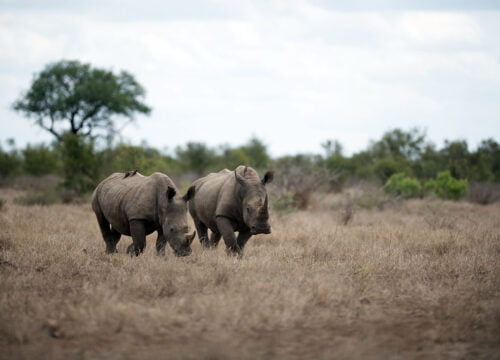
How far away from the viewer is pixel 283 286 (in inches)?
237

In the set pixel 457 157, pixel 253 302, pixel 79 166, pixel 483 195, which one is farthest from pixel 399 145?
pixel 253 302

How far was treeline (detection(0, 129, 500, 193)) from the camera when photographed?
64.1 feet

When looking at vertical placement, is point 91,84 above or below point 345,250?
above

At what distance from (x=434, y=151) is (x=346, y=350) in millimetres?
→ 37473

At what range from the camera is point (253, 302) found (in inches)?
205

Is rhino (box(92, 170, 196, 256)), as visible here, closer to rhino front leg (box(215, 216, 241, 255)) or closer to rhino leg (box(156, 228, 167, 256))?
rhino leg (box(156, 228, 167, 256))

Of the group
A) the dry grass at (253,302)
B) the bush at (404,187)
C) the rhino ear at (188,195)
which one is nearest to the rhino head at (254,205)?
the dry grass at (253,302)

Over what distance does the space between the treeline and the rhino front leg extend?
910 cm

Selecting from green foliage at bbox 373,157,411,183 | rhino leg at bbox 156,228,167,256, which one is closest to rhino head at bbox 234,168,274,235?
rhino leg at bbox 156,228,167,256

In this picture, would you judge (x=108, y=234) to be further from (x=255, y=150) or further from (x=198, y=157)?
(x=255, y=150)

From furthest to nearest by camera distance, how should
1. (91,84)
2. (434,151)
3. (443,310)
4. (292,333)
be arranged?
1. (434,151)
2. (91,84)
3. (443,310)
4. (292,333)

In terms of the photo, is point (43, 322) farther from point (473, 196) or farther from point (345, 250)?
point (473, 196)

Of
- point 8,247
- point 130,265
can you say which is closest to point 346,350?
point 130,265

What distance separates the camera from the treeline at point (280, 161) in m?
19.5
